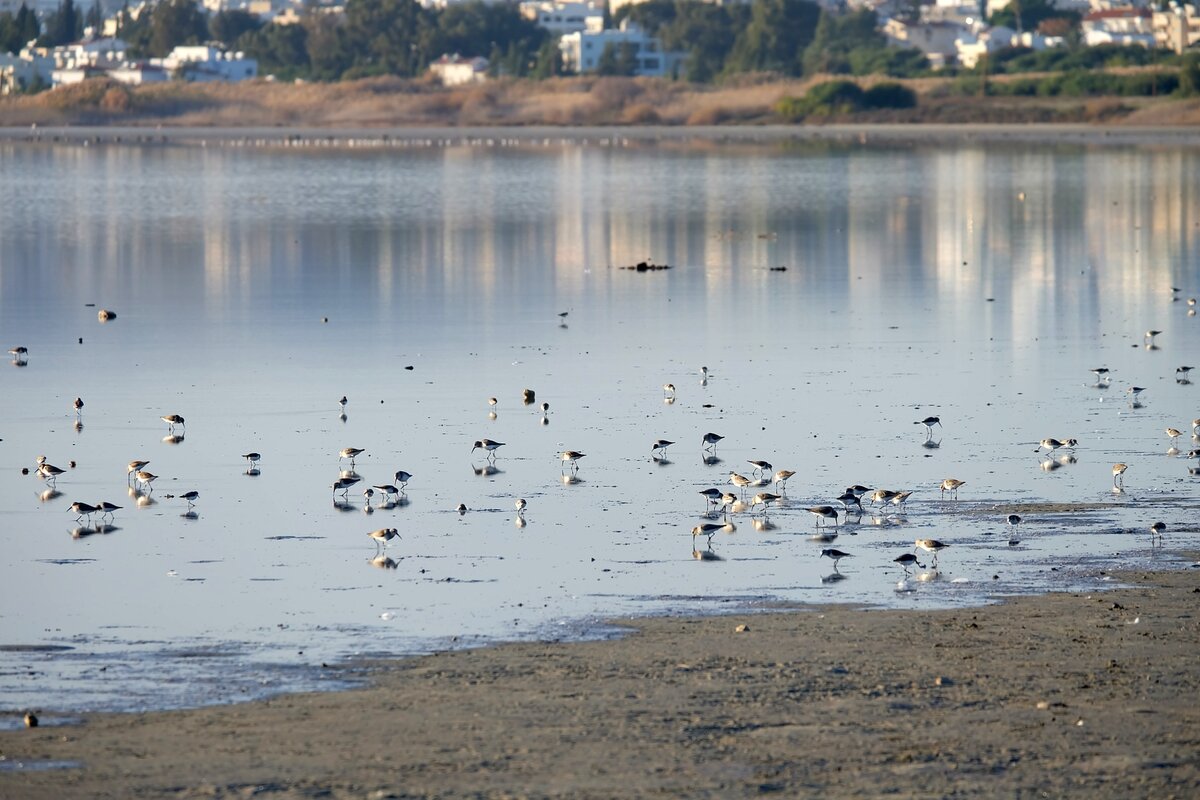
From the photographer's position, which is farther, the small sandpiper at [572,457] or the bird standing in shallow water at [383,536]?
the small sandpiper at [572,457]

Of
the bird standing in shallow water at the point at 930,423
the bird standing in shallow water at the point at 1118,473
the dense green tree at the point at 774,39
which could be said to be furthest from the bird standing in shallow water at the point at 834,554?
the dense green tree at the point at 774,39

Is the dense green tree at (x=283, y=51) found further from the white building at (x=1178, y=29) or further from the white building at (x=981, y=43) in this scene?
the white building at (x=1178, y=29)

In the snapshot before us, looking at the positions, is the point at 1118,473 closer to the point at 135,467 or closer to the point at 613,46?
the point at 135,467

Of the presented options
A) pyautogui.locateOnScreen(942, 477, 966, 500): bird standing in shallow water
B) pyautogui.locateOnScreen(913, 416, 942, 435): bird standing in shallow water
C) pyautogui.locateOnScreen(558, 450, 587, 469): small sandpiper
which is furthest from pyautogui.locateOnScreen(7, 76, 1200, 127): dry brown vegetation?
pyautogui.locateOnScreen(942, 477, 966, 500): bird standing in shallow water

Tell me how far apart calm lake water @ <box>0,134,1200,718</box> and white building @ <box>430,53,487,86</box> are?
124791 millimetres

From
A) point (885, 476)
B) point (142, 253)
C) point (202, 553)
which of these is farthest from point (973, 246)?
point (202, 553)

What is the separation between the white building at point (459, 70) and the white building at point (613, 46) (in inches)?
301

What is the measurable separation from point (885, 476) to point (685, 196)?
43.5 m

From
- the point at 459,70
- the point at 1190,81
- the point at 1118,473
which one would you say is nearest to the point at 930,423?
the point at 1118,473

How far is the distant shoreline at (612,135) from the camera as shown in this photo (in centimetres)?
11094

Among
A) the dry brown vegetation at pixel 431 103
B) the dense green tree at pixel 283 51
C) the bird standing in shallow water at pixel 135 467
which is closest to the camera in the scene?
the bird standing in shallow water at pixel 135 467

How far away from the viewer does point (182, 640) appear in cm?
1278

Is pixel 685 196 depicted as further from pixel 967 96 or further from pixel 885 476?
pixel 967 96

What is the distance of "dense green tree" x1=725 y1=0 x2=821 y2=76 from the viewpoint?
162625 mm
